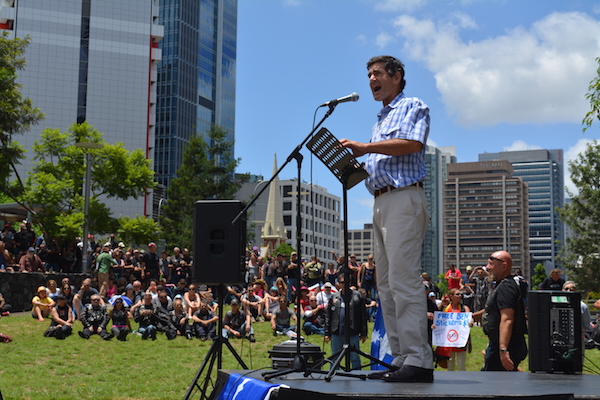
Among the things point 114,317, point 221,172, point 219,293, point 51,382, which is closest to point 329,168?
point 219,293

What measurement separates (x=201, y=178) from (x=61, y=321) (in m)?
38.5

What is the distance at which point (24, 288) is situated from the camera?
2058cm

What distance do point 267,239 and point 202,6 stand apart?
41.5m

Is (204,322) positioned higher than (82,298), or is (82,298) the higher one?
(82,298)

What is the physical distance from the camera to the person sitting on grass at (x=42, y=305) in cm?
1822

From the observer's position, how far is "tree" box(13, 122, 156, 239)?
1335 inches

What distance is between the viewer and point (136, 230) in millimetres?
40562

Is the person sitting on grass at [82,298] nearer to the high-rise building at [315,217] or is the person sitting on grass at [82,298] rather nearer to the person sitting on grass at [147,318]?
the person sitting on grass at [147,318]

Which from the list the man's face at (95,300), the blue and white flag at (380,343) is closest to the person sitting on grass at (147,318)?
the man's face at (95,300)

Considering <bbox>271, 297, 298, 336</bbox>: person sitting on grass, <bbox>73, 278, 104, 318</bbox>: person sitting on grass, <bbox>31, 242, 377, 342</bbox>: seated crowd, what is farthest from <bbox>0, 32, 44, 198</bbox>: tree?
<bbox>271, 297, 298, 336</bbox>: person sitting on grass

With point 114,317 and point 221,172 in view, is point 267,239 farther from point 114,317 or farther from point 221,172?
point 114,317

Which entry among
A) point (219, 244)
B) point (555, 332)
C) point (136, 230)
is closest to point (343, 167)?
point (219, 244)

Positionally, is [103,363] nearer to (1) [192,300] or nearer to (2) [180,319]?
(2) [180,319]

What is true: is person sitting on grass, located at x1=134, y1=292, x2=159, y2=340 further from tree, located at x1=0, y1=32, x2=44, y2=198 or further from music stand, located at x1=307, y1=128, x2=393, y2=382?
tree, located at x1=0, y1=32, x2=44, y2=198
